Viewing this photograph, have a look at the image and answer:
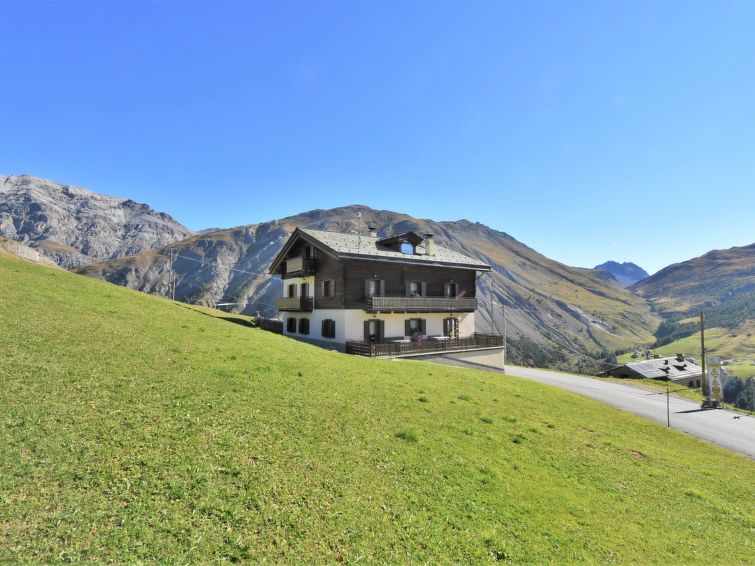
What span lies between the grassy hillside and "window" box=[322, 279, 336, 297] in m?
18.2

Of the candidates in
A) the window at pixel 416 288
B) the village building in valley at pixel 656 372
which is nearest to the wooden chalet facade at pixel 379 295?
the window at pixel 416 288

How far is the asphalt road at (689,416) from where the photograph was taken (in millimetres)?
20222

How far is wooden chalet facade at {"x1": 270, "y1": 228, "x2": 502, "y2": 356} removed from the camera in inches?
1217

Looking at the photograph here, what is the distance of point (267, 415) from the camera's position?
9.20 meters

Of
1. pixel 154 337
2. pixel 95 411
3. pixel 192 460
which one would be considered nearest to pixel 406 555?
pixel 192 460

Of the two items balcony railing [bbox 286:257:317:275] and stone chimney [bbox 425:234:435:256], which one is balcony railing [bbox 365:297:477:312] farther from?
balcony railing [bbox 286:257:317:275]

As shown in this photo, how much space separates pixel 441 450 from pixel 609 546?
3824mm

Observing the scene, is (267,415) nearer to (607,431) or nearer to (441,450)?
(441,450)

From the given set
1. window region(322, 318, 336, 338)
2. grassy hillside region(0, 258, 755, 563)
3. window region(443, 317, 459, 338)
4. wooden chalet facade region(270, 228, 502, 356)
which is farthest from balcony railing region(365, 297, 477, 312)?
grassy hillside region(0, 258, 755, 563)

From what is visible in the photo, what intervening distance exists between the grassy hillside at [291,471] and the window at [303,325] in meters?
21.9

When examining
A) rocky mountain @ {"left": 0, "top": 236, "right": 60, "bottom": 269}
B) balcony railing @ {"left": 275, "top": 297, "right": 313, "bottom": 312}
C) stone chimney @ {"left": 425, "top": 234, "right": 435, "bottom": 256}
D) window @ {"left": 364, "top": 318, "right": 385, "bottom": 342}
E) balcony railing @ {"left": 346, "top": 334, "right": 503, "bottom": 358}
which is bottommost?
balcony railing @ {"left": 346, "top": 334, "right": 503, "bottom": 358}

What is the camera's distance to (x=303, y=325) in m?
36.5

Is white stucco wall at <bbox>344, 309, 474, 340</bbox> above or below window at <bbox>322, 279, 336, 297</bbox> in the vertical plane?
below

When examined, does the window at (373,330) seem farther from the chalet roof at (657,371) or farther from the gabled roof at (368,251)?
the chalet roof at (657,371)
